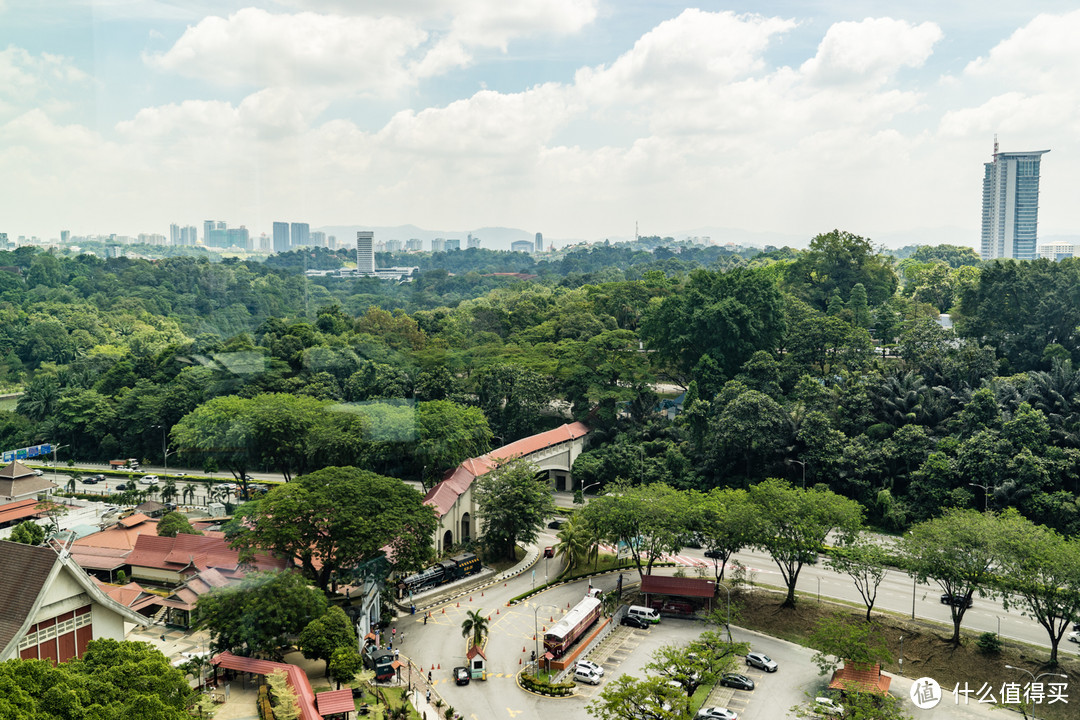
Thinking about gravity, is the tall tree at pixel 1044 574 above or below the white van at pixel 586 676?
above

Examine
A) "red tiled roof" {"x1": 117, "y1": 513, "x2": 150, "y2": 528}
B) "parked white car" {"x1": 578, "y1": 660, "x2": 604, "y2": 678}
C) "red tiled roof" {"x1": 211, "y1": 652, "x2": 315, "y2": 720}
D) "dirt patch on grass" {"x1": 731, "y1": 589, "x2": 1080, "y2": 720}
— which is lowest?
"dirt patch on grass" {"x1": 731, "y1": 589, "x2": 1080, "y2": 720}

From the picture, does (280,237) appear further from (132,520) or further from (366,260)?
(366,260)

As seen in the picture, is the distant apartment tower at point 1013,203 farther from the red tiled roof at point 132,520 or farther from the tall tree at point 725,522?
the red tiled roof at point 132,520

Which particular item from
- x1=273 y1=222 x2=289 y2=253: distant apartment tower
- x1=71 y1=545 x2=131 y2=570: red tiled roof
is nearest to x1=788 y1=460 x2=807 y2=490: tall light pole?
Answer: x1=71 y1=545 x2=131 y2=570: red tiled roof

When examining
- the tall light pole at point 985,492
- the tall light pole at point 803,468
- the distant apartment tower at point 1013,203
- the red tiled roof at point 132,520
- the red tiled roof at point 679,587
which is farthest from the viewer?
the distant apartment tower at point 1013,203

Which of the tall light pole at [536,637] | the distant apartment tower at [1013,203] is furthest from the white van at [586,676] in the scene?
the distant apartment tower at [1013,203]

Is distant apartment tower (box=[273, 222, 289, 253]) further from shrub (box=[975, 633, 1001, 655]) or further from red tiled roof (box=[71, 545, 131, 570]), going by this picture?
shrub (box=[975, 633, 1001, 655])

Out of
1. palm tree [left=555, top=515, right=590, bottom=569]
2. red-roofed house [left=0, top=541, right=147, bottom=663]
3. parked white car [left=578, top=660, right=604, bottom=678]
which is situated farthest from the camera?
palm tree [left=555, top=515, right=590, bottom=569]

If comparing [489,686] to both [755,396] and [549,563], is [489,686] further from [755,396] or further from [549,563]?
[755,396]
